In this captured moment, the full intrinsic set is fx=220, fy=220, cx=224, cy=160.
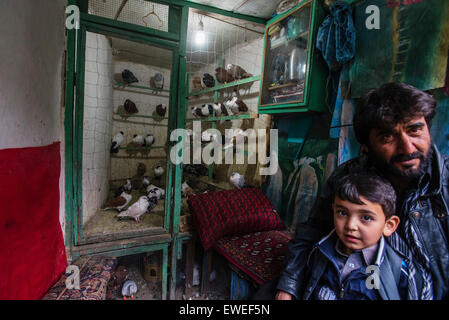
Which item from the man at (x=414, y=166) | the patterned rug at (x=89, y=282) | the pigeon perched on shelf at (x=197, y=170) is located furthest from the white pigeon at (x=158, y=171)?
the man at (x=414, y=166)

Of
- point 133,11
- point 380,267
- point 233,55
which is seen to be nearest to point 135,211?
point 133,11

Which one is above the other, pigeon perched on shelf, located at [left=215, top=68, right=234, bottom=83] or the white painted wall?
pigeon perched on shelf, located at [left=215, top=68, right=234, bottom=83]

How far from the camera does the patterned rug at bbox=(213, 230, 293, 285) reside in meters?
1.64

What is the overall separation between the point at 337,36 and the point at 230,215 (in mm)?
1797

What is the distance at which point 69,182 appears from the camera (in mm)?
1906

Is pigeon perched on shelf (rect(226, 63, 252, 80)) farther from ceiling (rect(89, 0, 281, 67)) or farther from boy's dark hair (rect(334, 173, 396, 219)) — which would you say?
boy's dark hair (rect(334, 173, 396, 219))

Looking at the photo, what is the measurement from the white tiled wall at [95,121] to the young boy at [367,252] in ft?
8.10

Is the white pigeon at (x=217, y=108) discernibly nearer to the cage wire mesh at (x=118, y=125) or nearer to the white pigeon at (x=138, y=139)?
the cage wire mesh at (x=118, y=125)

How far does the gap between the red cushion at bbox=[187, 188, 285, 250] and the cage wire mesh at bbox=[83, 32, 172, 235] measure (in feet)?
1.98

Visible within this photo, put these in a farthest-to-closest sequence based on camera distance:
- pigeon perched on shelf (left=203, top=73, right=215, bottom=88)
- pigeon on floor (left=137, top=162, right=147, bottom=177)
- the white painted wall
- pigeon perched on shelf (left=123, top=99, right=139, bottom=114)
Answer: pigeon on floor (left=137, top=162, right=147, bottom=177), pigeon perched on shelf (left=123, top=99, right=139, bottom=114), pigeon perched on shelf (left=203, top=73, right=215, bottom=88), the white painted wall

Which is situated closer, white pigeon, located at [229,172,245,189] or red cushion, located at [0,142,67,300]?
red cushion, located at [0,142,67,300]

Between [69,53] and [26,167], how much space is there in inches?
41.8

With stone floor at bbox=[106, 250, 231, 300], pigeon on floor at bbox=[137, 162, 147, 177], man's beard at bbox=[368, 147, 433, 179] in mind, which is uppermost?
man's beard at bbox=[368, 147, 433, 179]

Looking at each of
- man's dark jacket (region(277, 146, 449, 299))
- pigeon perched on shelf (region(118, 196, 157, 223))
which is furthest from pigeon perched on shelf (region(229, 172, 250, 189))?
man's dark jacket (region(277, 146, 449, 299))
